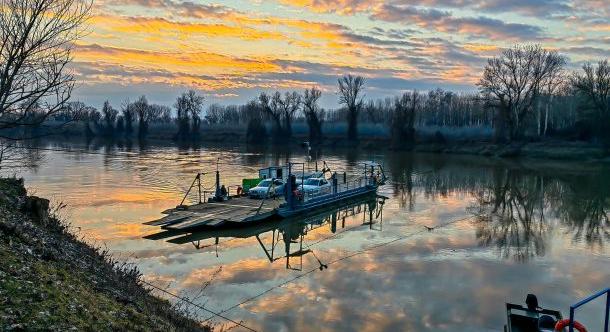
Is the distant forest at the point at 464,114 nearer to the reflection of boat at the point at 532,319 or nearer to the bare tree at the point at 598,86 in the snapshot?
the bare tree at the point at 598,86

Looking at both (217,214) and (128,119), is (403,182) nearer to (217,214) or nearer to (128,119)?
(217,214)

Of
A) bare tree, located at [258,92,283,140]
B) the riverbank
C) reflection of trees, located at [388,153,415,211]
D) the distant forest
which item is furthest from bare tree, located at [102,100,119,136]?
the riverbank

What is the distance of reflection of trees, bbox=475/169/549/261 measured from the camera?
71.5 ft

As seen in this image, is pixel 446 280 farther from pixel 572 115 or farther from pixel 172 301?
pixel 572 115

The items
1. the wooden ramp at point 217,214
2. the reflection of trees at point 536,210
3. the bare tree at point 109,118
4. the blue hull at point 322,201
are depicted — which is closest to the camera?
the reflection of trees at point 536,210

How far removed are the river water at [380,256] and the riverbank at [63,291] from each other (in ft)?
7.54

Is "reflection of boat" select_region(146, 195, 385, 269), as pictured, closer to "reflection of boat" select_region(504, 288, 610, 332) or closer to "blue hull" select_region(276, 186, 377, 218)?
"blue hull" select_region(276, 186, 377, 218)

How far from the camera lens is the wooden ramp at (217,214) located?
23.7 m

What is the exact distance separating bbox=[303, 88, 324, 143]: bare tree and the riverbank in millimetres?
95850

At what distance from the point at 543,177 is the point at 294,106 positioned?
76.3m

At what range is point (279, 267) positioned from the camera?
18172mm

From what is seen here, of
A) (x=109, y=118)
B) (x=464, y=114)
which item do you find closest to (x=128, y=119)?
(x=109, y=118)

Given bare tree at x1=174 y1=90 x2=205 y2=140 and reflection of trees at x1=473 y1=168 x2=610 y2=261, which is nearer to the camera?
reflection of trees at x1=473 y1=168 x2=610 y2=261

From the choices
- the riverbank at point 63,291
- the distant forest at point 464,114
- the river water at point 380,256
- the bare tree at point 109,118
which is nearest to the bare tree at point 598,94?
the distant forest at point 464,114
